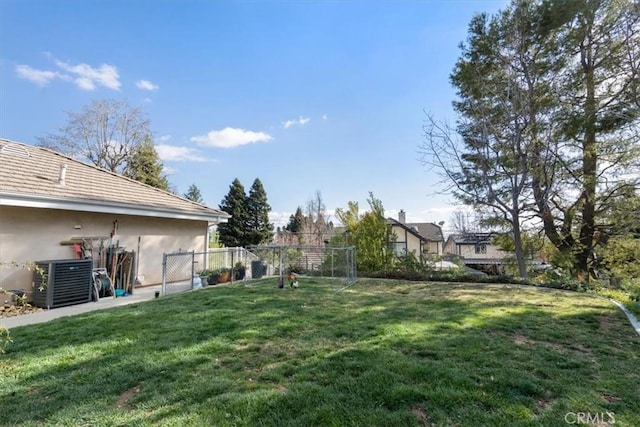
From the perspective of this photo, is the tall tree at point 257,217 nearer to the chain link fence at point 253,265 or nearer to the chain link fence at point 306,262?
the chain link fence at point 306,262

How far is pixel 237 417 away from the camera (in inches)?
90.4

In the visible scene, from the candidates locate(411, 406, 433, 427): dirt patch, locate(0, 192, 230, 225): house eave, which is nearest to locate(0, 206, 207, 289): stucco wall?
locate(0, 192, 230, 225): house eave

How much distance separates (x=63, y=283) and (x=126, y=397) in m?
5.46

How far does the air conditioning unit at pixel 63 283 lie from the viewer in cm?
646

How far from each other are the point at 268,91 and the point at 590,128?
35.8 ft

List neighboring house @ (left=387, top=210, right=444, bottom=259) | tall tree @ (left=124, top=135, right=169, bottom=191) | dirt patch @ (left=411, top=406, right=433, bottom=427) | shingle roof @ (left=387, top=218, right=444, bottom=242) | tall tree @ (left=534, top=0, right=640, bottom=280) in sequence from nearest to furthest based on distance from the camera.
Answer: dirt patch @ (left=411, top=406, right=433, bottom=427) → tall tree @ (left=534, top=0, right=640, bottom=280) → tall tree @ (left=124, top=135, right=169, bottom=191) → neighboring house @ (left=387, top=210, right=444, bottom=259) → shingle roof @ (left=387, top=218, right=444, bottom=242)

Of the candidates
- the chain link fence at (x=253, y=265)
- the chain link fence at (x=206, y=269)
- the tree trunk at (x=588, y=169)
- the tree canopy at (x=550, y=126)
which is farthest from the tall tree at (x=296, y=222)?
the tree trunk at (x=588, y=169)

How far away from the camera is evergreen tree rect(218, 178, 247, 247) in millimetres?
27438

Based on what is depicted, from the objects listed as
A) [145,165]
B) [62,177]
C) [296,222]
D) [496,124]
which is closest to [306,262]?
[62,177]

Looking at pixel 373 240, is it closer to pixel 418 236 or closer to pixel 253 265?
pixel 253 265

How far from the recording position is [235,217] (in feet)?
90.8

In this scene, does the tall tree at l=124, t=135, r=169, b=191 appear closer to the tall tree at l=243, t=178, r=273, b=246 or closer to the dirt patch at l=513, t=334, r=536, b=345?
the tall tree at l=243, t=178, r=273, b=246

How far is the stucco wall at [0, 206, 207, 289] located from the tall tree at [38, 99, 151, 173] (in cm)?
1613

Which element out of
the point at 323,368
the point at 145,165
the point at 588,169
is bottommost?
the point at 323,368
